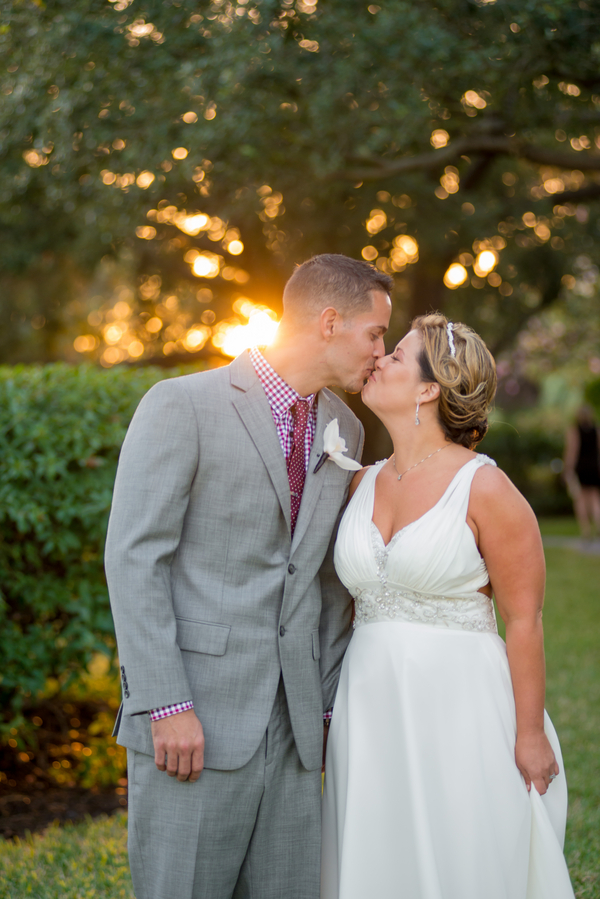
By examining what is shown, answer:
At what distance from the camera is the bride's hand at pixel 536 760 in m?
2.36

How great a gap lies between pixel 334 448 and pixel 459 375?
0.50m

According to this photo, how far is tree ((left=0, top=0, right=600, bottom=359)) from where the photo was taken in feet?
19.3

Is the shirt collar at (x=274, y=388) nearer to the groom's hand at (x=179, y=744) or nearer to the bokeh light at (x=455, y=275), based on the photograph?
the groom's hand at (x=179, y=744)

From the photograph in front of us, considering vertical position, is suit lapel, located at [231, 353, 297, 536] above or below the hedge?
above

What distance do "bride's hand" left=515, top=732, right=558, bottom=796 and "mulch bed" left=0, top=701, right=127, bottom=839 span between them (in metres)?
2.74

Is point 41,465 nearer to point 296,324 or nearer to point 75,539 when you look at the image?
point 75,539

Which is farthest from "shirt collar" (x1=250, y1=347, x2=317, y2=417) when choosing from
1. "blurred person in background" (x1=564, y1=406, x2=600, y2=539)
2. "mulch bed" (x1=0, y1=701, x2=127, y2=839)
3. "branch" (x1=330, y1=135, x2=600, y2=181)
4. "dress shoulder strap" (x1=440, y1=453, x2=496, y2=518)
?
"blurred person in background" (x1=564, y1=406, x2=600, y2=539)

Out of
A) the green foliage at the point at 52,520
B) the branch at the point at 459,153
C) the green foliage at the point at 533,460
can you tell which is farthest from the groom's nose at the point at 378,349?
the green foliage at the point at 533,460

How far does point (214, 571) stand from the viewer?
229 cm

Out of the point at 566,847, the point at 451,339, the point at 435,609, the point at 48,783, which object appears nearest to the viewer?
the point at 435,609

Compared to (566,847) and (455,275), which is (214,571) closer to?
(566,847)

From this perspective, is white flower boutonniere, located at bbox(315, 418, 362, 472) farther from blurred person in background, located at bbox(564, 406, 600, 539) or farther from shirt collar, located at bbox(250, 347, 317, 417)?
blurred person in background, located at bbox(564, 406, 600, 539)

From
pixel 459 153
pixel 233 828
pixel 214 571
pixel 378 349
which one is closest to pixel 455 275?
pixel 459 153

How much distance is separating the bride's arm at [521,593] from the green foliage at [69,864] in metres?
1.97
